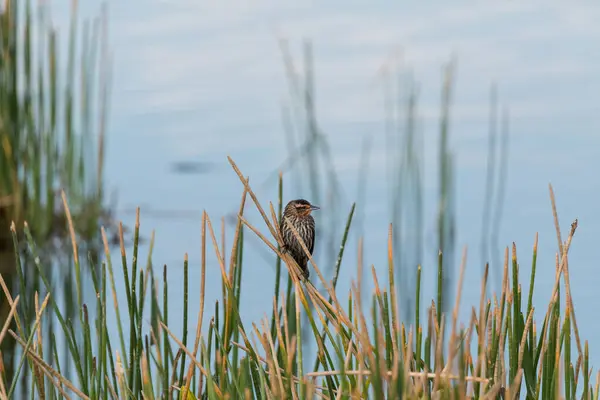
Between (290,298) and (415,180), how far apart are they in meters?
3.74

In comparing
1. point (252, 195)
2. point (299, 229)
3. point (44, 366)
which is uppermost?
point (252, 195)

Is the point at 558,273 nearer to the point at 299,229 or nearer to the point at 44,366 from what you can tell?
the point at 44,366

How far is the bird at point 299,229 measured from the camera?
149 inches

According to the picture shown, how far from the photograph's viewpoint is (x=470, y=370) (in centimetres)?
271

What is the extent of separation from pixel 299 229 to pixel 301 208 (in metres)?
0.14

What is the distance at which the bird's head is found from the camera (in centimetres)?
403

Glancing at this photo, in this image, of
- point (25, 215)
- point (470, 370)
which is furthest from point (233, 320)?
point (25, 215)

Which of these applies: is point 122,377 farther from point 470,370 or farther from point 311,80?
point 311,80

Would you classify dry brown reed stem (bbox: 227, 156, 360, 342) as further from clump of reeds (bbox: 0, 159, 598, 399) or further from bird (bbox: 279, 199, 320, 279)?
bird (bbox: 279, 199, 320, 279)

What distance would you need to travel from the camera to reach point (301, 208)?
405 centimetres

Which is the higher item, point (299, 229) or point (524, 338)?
point (299, 229)

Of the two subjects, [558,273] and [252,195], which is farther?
[252,195]

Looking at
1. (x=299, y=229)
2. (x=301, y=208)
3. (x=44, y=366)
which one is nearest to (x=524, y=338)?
(x=44, y=366)

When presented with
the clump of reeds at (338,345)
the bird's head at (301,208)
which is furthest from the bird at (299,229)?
the clump of reeds at (338,345)
